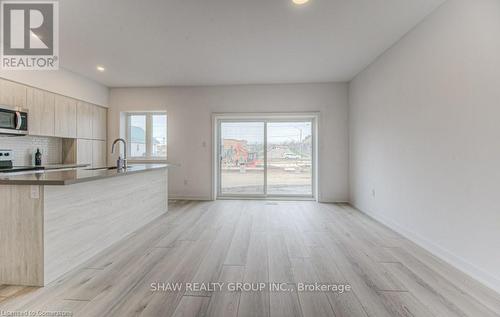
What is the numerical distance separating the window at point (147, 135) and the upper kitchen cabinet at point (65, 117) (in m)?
1.29

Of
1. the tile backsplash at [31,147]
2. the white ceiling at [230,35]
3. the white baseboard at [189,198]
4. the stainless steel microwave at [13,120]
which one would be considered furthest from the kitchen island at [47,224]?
the white baseboard at [189,198]

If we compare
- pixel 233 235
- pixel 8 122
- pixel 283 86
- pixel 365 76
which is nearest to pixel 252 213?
pixel 233 235

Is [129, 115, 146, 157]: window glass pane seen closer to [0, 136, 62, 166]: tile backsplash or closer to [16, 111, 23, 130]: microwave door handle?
[0, 136, 62, 166]: tile backsplash

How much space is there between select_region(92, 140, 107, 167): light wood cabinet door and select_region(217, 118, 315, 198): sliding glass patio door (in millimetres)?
2796

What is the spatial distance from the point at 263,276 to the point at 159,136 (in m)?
4.61

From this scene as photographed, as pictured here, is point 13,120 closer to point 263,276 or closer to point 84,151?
point 84,151

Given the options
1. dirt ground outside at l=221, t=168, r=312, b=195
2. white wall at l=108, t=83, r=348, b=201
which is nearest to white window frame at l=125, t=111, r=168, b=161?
white wall at l=108, t=83, r=348, b=201

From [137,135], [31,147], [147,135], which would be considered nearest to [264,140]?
[147,135]

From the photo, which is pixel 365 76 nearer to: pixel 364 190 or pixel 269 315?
pixel 364 190

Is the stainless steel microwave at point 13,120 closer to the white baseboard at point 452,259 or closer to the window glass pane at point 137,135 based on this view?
the window glass pane at point 137,135

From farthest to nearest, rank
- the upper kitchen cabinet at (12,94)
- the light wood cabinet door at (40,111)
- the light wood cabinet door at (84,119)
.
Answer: the light wood cabinet door at (84,119) → the light wood cabinet door at (40,111) → the upper kitchen cabinet at (12,94)

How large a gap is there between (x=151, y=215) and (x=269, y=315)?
9.12ft

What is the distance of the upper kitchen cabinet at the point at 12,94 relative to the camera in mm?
3301

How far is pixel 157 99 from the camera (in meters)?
5.39
